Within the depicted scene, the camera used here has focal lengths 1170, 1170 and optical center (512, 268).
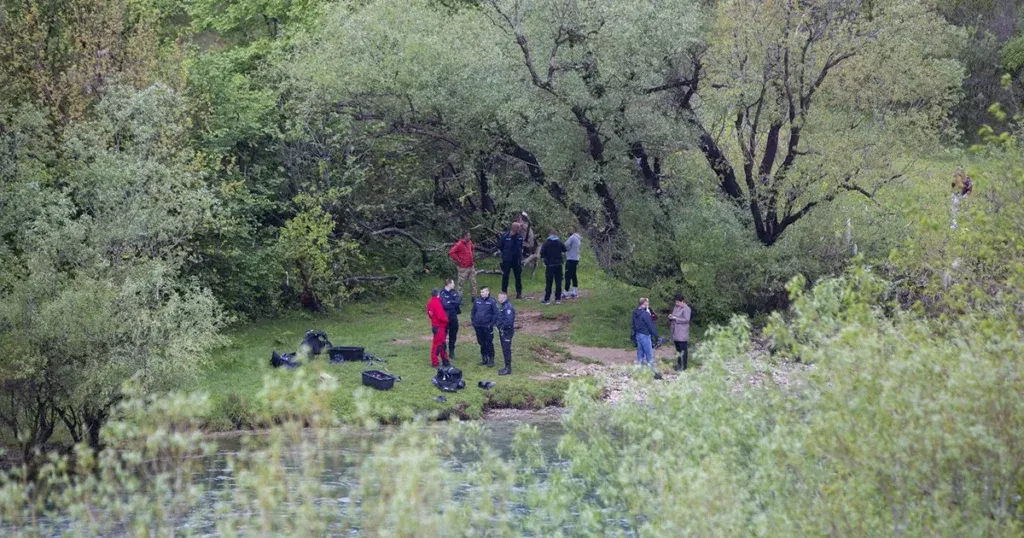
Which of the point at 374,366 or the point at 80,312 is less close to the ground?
the point at 80,312

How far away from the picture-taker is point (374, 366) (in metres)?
25.9

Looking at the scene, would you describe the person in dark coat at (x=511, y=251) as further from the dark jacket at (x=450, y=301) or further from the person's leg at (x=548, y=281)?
the dark jacket at (x=450, y=301)

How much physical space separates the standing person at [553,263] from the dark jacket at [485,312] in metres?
6.05

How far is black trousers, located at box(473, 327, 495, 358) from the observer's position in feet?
85.1

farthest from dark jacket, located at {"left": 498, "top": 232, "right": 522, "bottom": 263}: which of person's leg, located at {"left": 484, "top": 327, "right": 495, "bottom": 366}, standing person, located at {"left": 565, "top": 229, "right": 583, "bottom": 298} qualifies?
person's leg, located at {"left": 484, "top": 327, "right": 495, "bottom": 366}

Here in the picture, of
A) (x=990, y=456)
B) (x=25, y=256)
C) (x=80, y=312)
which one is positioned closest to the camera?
(x=990, y=456)

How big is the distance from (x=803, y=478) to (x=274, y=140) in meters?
24.0

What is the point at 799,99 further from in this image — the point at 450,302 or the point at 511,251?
the point at 450,302

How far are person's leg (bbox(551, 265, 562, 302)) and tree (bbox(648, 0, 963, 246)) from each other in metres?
5.19

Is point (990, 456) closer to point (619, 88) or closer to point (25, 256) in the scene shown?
point (25, 256)

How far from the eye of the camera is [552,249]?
31.5 metres

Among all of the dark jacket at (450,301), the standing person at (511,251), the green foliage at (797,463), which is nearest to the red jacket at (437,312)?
the dark jacket at (450,301)

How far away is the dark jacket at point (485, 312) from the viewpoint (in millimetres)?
25625

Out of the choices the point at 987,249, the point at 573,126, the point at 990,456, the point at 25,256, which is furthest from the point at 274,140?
the point at 990,456
